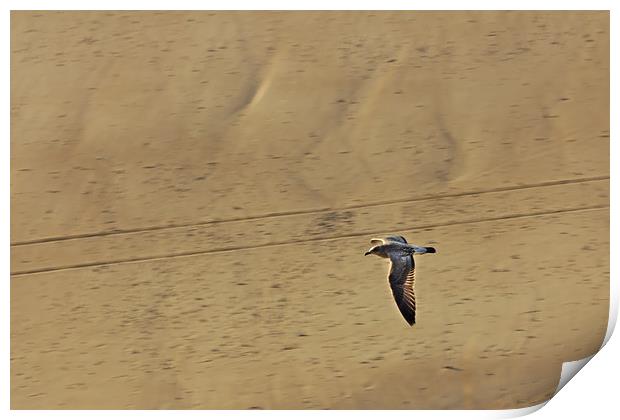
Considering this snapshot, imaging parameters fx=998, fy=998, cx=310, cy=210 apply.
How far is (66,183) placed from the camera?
225cm

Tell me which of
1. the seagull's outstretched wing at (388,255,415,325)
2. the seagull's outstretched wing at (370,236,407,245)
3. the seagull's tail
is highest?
the seagull's outstretched wing at (370,236,407,245)

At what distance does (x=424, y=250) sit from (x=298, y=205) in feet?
1.00

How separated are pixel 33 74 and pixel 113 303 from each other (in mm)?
549

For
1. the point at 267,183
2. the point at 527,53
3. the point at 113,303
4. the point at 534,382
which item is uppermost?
the point at 527,53

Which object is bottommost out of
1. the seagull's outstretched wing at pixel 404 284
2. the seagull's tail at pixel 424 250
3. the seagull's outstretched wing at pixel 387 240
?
the seagull's outstretched wing at pixel 404 284

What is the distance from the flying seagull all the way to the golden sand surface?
2 cm

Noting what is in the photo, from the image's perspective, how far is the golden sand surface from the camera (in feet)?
7.40

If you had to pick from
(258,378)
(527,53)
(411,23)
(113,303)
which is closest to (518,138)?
(527,53)

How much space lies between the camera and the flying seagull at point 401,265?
7.39 ft

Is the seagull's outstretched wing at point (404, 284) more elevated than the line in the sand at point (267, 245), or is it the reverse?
the line in the sand at point (267, 245)

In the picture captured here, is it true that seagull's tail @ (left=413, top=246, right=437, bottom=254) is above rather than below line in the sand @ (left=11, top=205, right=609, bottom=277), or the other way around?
below

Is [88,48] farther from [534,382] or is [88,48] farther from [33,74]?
[534,382]

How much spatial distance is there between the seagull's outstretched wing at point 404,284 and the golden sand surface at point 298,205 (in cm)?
2

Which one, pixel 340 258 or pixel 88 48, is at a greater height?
pixel 88 48
